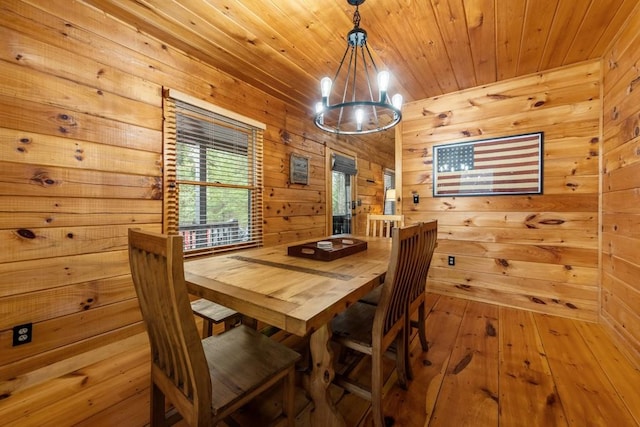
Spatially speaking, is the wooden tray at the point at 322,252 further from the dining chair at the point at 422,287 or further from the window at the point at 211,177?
the window at the point at 211,177

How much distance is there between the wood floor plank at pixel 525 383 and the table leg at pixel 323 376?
827mm

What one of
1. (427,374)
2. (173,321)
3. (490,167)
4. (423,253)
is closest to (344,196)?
(490,167)

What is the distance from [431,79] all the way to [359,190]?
8.37 ft

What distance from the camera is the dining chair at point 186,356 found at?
790 millimetres

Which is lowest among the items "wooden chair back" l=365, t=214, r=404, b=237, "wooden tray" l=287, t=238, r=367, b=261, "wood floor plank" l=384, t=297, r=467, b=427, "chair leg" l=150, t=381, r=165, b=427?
"wood floor plank" l=384, t=297, r=467, b=427

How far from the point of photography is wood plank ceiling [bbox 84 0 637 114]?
1.76 m

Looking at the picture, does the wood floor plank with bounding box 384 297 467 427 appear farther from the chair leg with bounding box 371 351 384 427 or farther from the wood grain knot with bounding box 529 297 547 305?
the wood grain knot with bounding box 529 297 547 305

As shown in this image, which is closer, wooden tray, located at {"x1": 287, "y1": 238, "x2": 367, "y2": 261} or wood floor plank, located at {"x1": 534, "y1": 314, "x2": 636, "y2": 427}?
wood floor plank, located at {"x1": 534, "y1": 314, "x2": 636, "y2": 427}

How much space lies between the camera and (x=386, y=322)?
125 cm

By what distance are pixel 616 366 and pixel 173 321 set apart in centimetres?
255

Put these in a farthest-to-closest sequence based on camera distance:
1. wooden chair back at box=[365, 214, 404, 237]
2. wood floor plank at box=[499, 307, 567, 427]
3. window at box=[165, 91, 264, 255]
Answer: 1. wooden chair back at box=[365, 214, 404, 237]
2. window at box=[165, 91, 264, 255]
3. wood floor plank at box=[499, 307, 567, 427]

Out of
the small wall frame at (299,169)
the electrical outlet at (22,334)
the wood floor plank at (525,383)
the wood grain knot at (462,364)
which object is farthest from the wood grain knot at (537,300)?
the electrical outlet at (22,334)

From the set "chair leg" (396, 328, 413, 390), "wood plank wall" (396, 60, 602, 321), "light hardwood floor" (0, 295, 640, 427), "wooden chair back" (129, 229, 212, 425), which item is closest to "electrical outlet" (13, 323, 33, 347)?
"light hardwood floor" (0, 295, 640, 427)

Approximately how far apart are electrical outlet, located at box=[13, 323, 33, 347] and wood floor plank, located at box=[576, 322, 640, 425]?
128 inches
